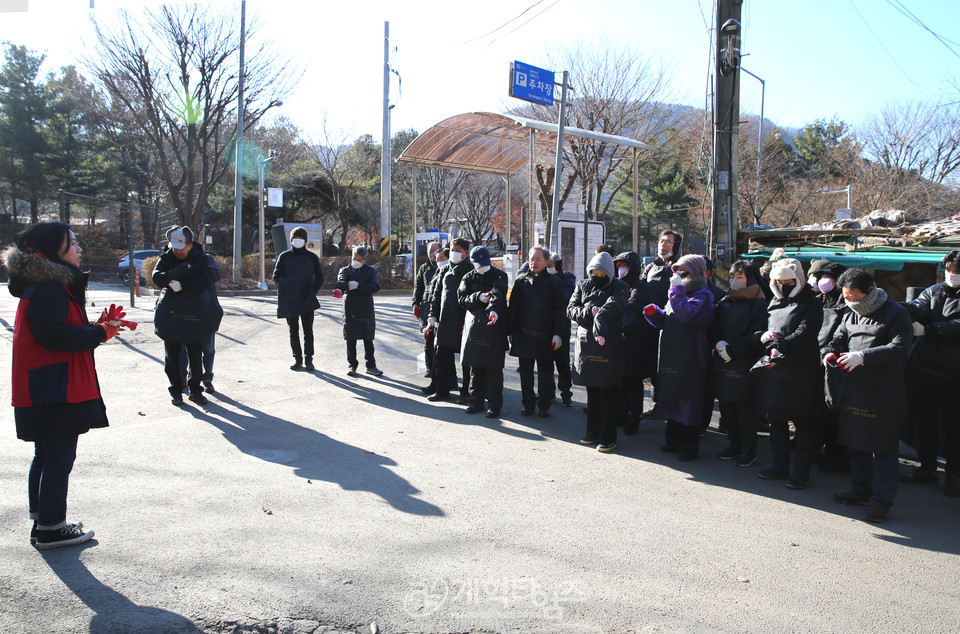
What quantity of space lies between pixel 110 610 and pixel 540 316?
480 centimetres

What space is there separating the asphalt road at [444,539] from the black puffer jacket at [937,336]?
1001 mm

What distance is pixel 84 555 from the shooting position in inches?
144

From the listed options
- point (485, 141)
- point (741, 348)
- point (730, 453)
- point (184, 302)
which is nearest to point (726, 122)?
point (741, 348)

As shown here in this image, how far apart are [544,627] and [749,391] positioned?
3.30 m

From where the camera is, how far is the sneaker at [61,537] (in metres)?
3.69

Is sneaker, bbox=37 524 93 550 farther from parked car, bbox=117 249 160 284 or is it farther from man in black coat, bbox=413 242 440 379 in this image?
parked car, bbox=117 249 160 284

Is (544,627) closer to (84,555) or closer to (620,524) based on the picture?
(620,524)

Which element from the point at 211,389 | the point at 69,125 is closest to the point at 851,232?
the point at 211,389

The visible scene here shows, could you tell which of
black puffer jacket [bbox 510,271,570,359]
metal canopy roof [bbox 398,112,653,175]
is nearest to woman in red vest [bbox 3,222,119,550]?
black puffer jacket [bbox 510,271,570,359]

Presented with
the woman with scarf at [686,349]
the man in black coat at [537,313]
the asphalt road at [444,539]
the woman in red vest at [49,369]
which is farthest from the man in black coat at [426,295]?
the woman in red vest at [49,369]

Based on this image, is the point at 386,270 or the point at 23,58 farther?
the point at 23,58

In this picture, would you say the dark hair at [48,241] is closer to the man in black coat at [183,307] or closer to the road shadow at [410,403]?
the man in black coat at [183,307]

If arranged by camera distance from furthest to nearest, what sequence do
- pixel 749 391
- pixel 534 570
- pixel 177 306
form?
1. pixel 177 306
2. pixel 749 391
3. pixel 534 570

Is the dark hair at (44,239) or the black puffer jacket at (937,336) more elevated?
the dark hair at (44,239)
